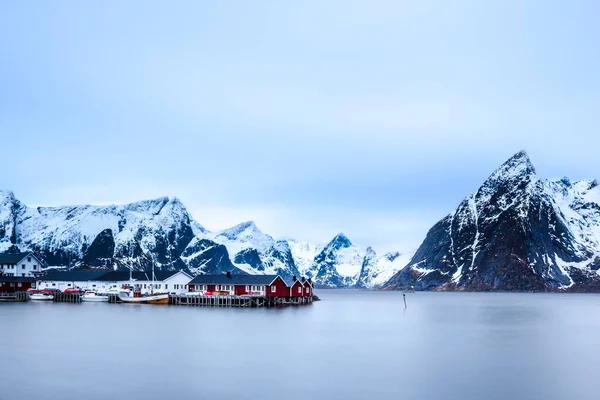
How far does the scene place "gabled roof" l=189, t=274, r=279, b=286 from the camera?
122181 millimetres

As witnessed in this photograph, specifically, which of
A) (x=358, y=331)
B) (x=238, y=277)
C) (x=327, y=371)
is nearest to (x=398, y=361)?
(x=327, y=371)

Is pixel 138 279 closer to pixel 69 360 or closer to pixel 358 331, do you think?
pixel 358 331

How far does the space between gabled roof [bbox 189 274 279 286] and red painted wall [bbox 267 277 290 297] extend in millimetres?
1149

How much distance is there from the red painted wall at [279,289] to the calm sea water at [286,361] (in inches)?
1662

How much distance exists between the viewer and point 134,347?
53.7 meters

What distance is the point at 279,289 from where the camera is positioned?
125312 mm

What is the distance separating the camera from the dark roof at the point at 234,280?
122312mm

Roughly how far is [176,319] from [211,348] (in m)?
31.3

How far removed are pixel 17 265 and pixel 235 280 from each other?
5498 centimetres

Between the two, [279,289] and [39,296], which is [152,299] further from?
[39,296]

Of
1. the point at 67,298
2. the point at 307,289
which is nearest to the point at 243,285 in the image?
the point at 307,289

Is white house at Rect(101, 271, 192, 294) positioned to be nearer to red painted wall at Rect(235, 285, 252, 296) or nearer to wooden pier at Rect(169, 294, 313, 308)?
wooden pier at Rect(169, 294, 313, 308)

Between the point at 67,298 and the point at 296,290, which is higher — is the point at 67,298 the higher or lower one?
the lower one

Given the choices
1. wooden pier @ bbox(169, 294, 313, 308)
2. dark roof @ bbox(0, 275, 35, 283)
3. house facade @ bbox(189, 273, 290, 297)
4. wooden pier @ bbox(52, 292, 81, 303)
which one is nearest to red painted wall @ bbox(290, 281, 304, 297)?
house facade @ bbox(189, 273, 290, 297)
